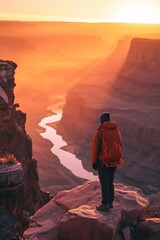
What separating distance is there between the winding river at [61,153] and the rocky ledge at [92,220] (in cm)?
5647

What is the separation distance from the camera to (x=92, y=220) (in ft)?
35.9

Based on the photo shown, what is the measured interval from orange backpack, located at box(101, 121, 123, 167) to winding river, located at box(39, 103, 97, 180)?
58342 millimetres

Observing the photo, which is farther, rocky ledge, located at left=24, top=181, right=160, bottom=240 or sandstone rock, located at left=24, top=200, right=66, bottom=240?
sandstone rock, located at left=24, top=200, right=66, bottom=240

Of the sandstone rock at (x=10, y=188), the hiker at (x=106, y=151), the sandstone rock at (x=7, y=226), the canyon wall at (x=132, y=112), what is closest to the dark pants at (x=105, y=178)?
the hiker at (x=106, y=151)

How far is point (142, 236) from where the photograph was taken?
1131 centimetres

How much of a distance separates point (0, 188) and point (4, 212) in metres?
0.67

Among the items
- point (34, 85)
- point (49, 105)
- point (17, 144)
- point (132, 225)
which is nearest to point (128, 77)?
point (49, 105)

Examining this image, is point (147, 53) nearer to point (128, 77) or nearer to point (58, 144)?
point (128, 77)

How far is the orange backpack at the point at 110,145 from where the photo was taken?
11.1 m

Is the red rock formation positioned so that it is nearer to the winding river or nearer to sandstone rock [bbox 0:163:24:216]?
sandstone rock [bbox 0:163:24:216]

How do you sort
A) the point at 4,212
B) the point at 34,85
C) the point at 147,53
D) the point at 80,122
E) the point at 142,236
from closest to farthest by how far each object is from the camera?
the point at 4,212 < the point at 142,236 < the point at 80,122 < the point at 147,53 < the point at 34,85

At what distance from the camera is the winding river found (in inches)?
2864

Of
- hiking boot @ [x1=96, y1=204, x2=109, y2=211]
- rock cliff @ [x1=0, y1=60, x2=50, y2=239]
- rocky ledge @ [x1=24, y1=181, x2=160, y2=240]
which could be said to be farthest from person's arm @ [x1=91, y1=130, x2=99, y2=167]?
rock cliff @ [x1=0, y1=60, x2=50, y2=239]

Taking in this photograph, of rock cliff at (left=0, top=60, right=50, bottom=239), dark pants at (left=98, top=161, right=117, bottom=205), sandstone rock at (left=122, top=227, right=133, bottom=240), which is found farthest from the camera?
rock cliff at (left=0, top=60, right=50, bottom=239)
